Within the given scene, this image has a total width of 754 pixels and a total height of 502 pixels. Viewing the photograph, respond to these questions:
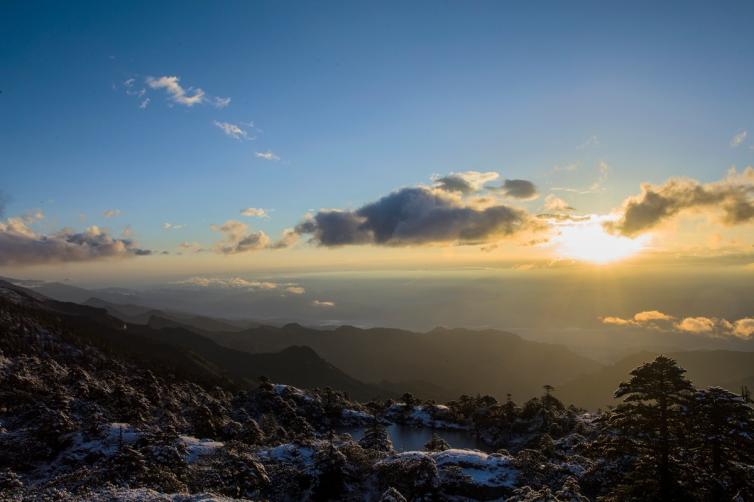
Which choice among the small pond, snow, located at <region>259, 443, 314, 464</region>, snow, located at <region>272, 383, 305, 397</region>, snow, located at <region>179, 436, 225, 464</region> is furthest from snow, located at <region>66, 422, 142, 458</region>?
snow, located at <region>272, 383, 305, 397</region>

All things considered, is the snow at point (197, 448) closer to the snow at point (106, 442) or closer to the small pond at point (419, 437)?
the snow at point (106, 442)

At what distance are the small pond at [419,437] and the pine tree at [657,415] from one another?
70.6 meters

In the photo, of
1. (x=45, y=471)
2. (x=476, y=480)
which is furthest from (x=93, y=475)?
(x=476, y=480)

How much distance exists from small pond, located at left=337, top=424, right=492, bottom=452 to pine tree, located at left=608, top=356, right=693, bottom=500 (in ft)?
231

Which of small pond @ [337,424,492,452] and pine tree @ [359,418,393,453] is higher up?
pine tree @ [359,418,393,453]

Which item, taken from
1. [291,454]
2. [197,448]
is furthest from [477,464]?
[197,448]

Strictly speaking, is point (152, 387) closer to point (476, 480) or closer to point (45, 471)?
point (45, 471)

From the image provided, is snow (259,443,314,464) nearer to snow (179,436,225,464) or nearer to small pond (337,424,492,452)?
snow (179,436,225,464)

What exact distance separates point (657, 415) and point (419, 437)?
85100 mm

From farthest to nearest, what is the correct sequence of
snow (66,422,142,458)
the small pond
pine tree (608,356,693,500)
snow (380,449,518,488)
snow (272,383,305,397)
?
snow (272,383,305,397) < the small pond < snow (66,422,142,458) < snow (380,449,518,488) < pine tree (608,356,693,500)

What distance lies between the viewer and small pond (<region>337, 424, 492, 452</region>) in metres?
87.6

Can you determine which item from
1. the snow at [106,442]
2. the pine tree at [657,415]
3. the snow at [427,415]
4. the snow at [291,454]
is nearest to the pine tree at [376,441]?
the snow at [291,454]

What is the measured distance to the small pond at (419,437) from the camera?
87562 mm

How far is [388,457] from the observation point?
153 ft
